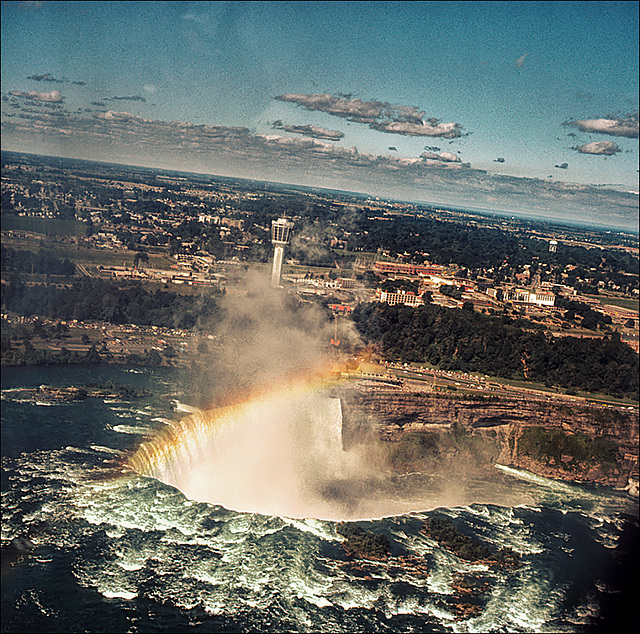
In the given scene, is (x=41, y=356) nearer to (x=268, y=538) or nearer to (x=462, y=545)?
(x=268, y=538)

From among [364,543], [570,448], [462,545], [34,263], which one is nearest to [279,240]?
[34,263]

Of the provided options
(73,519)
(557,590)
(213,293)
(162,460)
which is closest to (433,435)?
(557,590)

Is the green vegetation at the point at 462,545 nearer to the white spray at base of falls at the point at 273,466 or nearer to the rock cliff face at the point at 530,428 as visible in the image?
the white spray at base of falls at the point at 273,466

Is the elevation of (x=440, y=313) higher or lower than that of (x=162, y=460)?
higher

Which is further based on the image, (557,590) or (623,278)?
(623,278)

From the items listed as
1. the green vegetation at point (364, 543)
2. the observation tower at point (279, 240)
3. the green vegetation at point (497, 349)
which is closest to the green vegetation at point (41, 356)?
the observation tower at point (279, 240)

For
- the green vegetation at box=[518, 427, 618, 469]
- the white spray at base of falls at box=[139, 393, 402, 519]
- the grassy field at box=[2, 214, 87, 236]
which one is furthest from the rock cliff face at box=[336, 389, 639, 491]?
the grassy field at box=[2, 214, 87, 236]

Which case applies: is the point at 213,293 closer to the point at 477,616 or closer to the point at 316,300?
the point at 316,300

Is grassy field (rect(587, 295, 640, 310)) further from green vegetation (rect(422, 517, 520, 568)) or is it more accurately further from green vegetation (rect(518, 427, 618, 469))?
green vegetation (rect(422, 517, 520, 568))
